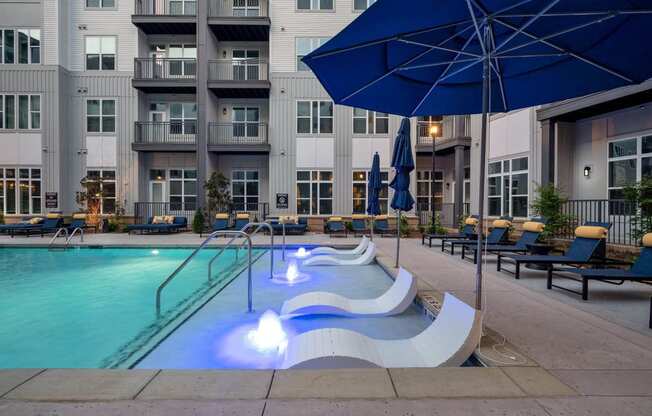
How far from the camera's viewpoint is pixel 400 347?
3.96 metres

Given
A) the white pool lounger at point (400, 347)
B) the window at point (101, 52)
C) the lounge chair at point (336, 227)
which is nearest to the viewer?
the white pool lounger at point (400, 347)

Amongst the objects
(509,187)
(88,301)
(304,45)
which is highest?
(304,45)

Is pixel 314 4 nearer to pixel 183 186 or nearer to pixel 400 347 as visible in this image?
pixel 183 186

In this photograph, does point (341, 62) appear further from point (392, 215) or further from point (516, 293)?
point (392, 215)

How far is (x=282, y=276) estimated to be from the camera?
8789 mm

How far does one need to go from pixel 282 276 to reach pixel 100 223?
49.0 ft

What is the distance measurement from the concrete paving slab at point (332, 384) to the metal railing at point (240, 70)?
19.0 meters

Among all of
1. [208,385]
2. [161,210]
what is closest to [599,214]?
[208,385]

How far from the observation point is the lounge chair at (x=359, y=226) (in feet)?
59.0

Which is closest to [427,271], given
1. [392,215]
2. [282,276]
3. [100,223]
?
[282,276]

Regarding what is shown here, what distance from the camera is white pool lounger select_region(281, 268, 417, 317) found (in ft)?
18.1

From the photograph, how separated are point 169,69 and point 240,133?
5.18 meters

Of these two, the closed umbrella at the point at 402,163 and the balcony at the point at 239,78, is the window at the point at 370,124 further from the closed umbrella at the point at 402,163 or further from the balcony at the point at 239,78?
the closed umbrella at the point at 402,163

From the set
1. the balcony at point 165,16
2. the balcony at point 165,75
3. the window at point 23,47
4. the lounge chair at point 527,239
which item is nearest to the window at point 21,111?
the window at point 23,47
